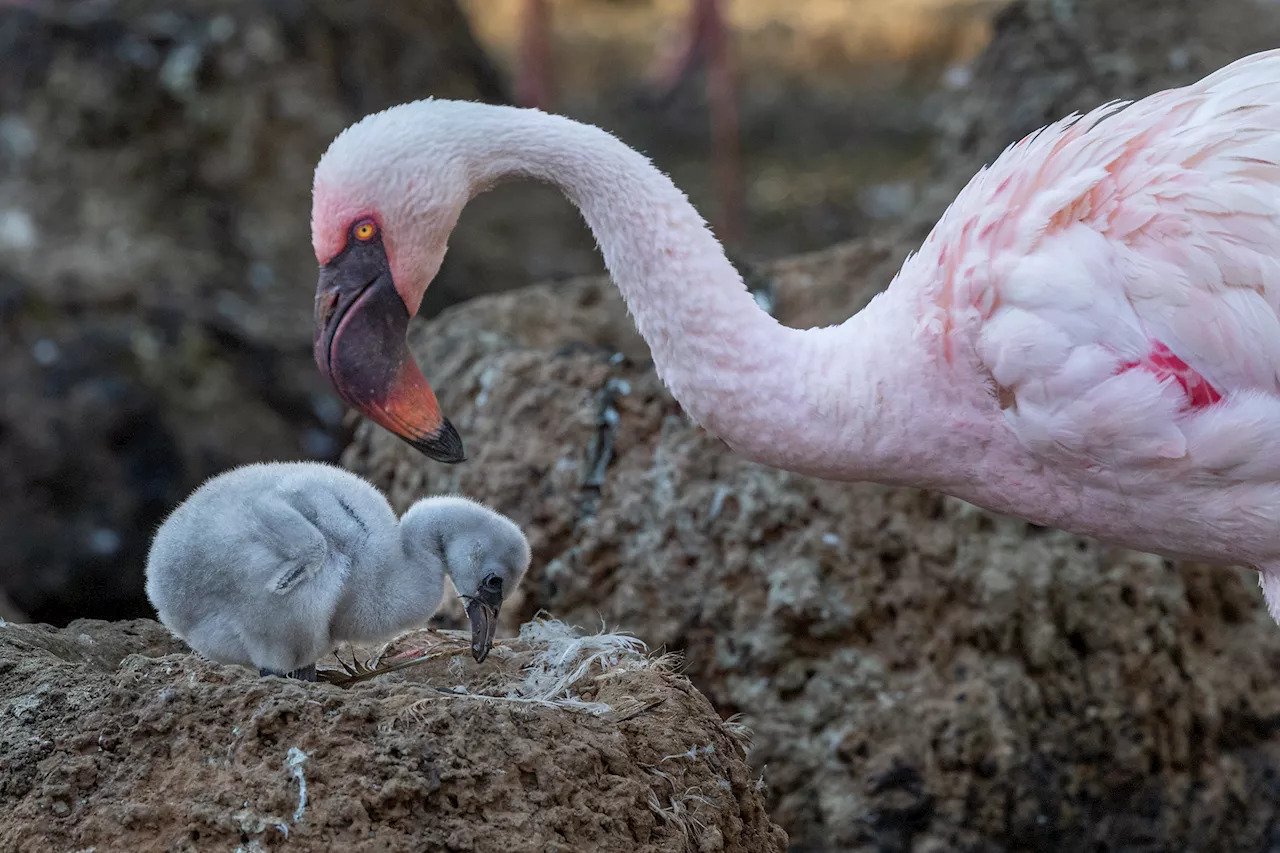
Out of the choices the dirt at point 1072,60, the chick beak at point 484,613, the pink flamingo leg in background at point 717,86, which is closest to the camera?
the chick beak at point 484,613

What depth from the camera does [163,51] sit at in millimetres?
6504

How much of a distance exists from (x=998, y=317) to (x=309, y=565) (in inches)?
54.1

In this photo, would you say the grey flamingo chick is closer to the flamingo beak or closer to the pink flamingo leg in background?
the flamingo beak

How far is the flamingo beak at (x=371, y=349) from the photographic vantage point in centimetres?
300

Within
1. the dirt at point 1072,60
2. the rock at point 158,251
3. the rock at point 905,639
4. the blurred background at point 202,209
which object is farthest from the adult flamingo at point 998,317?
the rock at point 158,251

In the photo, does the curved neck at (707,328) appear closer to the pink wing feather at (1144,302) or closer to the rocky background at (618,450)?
the pink wing feather at (1144,302)

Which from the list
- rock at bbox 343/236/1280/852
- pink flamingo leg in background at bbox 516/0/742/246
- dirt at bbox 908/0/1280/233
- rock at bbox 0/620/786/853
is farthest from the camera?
pink flamingo leg in background at bbox 516/0/742/246

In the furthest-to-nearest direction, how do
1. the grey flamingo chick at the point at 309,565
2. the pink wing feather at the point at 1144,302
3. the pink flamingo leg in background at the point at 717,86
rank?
the pink flamingo leg in background at the point at 717,86 → the grey flamingo chick at the point at 309,565 → the pink wing feather at the point at 1144,302

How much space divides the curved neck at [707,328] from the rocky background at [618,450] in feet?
2.93

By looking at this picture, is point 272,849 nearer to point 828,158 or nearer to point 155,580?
point 155,580

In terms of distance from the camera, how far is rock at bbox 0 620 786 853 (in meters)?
2.51

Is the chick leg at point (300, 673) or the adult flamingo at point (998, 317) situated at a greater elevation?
the adult flamingo at point (998, 317)

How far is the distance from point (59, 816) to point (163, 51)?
462 centimetres

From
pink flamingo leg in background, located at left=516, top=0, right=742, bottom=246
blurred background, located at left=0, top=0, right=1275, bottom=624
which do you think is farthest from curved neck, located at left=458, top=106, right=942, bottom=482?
pink flamingo leg in background, located at left=516, top=0, right=742, bottom=246
